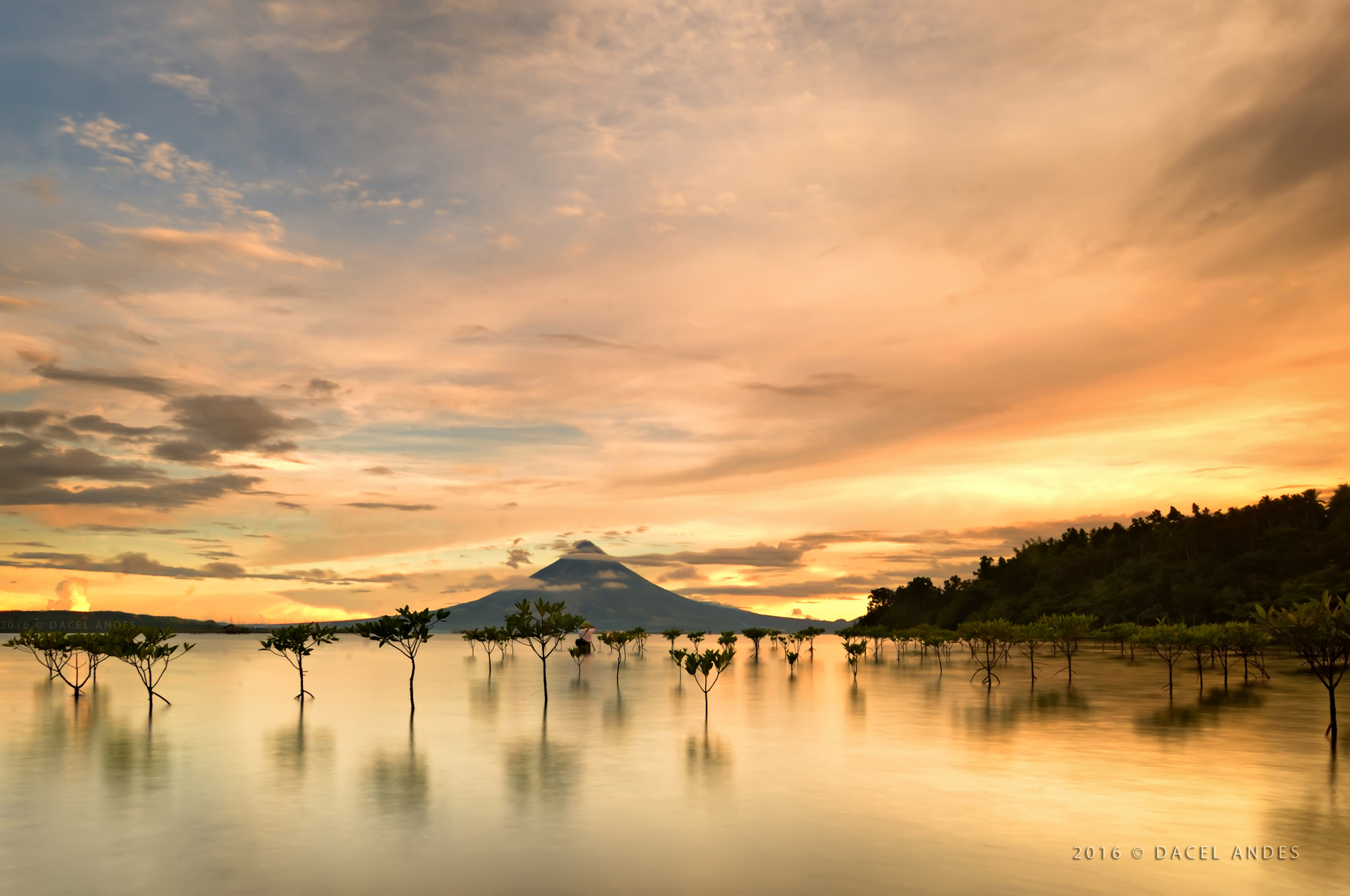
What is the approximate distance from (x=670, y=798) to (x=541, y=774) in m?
7.82

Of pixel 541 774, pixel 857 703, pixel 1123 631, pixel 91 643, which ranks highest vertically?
pixel 91 643

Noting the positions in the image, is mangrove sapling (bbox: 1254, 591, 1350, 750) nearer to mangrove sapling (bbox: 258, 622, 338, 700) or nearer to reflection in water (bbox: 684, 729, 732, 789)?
reflection in water (bbox: 684, 729, 732, 789)

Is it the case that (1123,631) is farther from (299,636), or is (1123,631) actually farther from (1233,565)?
(299,636)

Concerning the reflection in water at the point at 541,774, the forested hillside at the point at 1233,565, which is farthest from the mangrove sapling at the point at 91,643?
the forested hillside at the point at 1233,565

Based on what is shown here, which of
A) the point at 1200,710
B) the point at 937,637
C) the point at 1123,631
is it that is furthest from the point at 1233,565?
the point at 1200,710

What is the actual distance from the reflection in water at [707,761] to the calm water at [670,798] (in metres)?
0.22

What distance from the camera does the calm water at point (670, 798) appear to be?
25000 mm

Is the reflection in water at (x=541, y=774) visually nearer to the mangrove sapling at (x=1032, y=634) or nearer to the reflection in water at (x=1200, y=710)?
the reflection in water at (x=1200, y=710)

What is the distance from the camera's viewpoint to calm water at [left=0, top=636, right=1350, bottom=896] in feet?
82.0

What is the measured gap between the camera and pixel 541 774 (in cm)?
3972

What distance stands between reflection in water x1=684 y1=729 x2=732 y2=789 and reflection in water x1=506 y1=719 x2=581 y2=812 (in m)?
5.69

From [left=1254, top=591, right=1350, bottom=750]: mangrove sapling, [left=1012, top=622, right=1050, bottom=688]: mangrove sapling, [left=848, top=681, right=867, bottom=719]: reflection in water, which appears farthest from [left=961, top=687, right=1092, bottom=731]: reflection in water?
[left=1254, top=591, right=1350, bottom=750]: mangrove sapling

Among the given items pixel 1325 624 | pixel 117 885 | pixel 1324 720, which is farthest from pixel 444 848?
pixel 1324 720

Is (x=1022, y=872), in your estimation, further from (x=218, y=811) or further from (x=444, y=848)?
(x=218, y=811)
